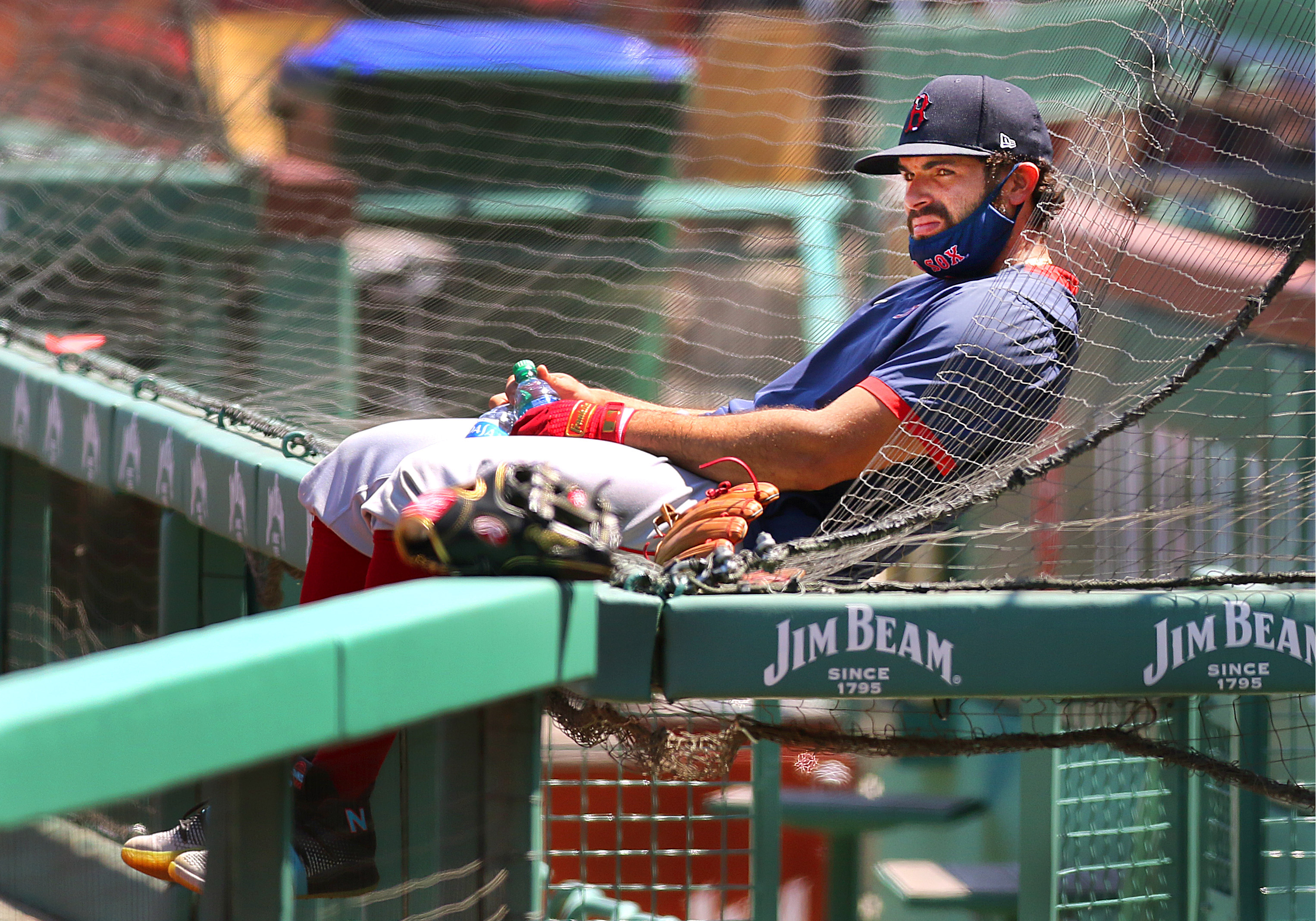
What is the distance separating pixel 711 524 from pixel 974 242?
0.80m

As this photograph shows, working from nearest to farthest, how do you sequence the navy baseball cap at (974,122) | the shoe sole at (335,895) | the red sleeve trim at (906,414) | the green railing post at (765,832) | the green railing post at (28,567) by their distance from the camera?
the shoe sole at (335,895) → the red sleeve trim at (906,414) → the navy baseball cap at (974,122) → the green railing post at (765,832) → the green railing post at (28,567)

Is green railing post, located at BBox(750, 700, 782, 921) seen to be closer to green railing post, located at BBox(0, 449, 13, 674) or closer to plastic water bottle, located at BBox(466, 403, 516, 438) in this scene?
plastic water bottle, located at BBox(466, 403, 516, 438)

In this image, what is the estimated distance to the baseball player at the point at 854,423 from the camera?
2.18 meters

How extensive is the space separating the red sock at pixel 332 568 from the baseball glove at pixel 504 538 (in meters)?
0.80

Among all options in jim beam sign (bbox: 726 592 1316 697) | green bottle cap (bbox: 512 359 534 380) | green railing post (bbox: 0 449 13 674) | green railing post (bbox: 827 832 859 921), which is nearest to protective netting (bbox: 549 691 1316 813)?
jim beam sign (bbox: 726 592 1316 697)

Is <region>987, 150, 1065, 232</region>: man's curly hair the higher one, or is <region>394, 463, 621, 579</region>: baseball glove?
<region>987, 150, 1065, 232</region>: man's curly hair

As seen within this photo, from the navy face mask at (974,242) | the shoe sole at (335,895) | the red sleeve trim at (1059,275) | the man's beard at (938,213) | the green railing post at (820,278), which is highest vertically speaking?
the green railing post at (820,278)

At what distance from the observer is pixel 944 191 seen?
101 inches

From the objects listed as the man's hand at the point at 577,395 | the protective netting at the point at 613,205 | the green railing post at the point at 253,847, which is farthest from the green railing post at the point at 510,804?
the protective netting at the point at 613,205

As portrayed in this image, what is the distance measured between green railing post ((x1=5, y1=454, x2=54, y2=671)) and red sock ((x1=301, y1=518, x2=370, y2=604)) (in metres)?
1.94

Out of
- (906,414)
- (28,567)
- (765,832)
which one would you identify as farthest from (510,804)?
(28,567)

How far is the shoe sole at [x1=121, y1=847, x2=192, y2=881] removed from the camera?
2.19 meters

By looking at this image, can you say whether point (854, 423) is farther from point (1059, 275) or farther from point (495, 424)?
point (495, 424)

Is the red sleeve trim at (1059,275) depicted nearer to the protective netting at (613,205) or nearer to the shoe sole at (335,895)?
the protective netting at (613,205)
